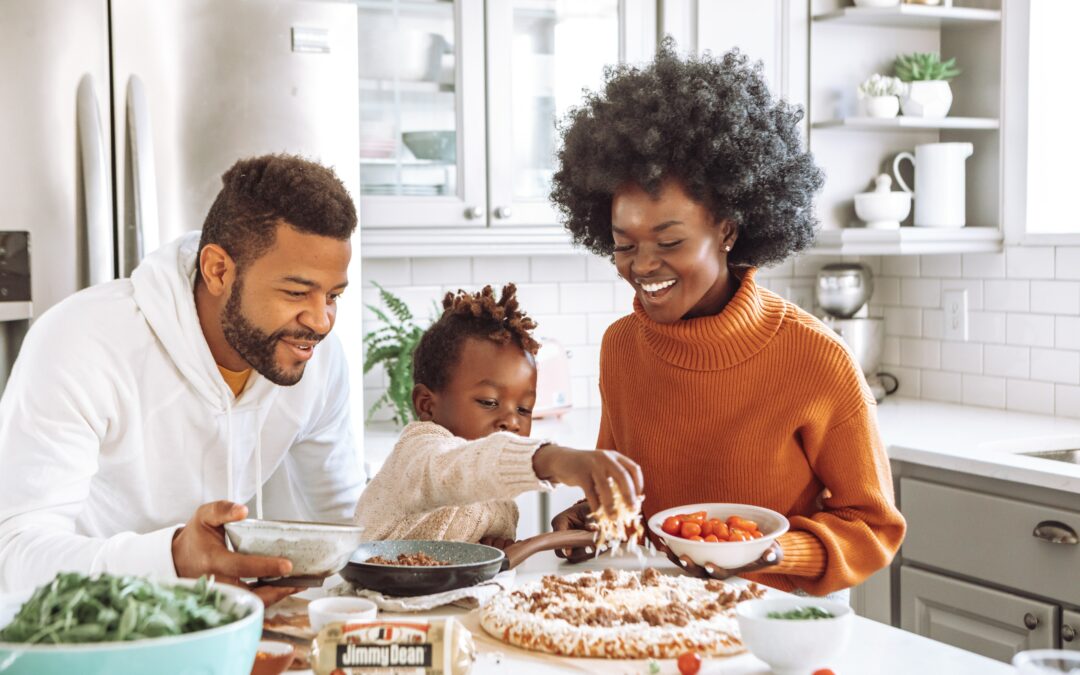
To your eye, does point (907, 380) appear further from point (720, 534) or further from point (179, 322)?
point (179, 322)

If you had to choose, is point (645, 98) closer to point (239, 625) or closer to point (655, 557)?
point (655, 557)

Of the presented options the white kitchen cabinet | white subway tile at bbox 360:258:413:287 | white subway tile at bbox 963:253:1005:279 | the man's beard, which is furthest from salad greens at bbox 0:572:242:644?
white subway tile at bbox 963:253:1005:279

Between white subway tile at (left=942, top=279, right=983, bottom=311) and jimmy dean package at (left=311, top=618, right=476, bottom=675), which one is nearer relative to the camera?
jimmy dean package at (left=311, top=618, right=476, bottom=675)

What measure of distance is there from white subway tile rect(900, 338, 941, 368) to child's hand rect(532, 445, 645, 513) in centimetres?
266

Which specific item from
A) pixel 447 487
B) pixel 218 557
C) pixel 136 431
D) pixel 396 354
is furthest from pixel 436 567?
pixel 396 354

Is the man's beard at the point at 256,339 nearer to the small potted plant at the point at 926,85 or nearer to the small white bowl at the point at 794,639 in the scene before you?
the small white bowl at the point at 794,639

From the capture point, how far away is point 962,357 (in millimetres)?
3758

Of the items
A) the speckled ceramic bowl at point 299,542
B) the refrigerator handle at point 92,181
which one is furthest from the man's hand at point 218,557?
the refrigerator handle at point 92,181

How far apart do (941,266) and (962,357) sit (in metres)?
0.31

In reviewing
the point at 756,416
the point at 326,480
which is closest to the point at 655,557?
the point at 756,416

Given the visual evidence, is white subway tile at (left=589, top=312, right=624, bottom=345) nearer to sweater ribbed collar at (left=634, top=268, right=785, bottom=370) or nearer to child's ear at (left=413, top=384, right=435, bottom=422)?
child's ear at (left=413, top=384, right=435, bottom=422)

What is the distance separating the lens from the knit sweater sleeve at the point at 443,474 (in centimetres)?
160

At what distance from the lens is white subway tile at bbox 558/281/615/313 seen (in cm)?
389

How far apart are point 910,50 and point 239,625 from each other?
10.9 feet
